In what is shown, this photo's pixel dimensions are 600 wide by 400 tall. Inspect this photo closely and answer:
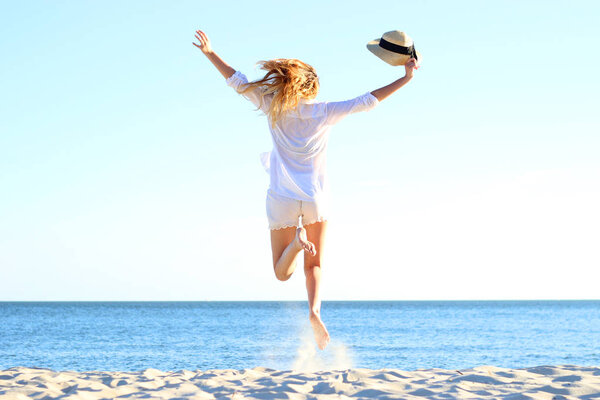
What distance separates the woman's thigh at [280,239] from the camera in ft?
19.2

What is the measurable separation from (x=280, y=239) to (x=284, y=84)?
4.45ft

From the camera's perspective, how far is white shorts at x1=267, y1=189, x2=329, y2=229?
570 cm

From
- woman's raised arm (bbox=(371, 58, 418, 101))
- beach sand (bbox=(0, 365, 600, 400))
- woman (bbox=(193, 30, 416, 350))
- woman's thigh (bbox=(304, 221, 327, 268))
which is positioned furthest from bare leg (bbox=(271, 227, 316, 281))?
woman's raised arm (bbox=(371, 58, 418, 101))

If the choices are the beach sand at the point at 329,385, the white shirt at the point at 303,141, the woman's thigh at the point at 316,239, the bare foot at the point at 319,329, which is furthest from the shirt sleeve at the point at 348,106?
the beach sand at the point at 329,385

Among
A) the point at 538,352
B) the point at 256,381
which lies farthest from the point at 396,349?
the point at 256,381

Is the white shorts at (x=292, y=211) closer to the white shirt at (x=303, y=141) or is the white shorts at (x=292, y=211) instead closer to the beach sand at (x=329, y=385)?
the white shirt at (x=303, y=141)

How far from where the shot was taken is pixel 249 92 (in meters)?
5.56

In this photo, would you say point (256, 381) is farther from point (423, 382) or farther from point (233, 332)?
point (233, 332)

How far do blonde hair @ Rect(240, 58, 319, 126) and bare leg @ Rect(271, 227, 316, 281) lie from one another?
3.17 ft

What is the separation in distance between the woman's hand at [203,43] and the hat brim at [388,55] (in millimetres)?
1371

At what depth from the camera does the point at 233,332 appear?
34.7m

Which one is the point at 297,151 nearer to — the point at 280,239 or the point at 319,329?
the point at 280,239

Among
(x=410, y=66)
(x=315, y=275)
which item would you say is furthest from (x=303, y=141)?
(x=315, y=275)

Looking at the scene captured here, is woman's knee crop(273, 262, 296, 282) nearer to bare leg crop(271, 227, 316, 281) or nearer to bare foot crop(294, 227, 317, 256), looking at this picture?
bare leg crop(271, 227, 316, 281)
